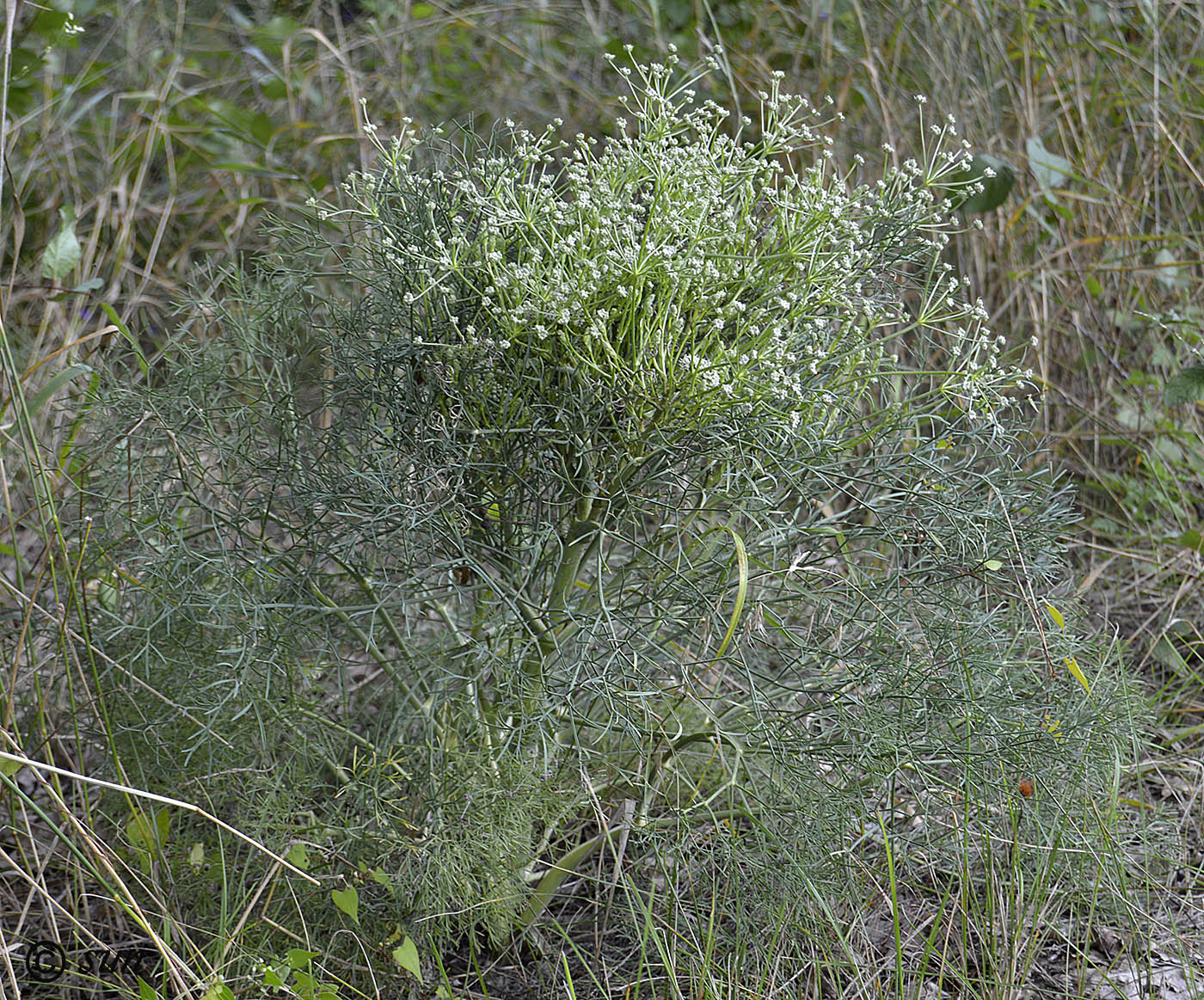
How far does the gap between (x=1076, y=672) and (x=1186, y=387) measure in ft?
2.70

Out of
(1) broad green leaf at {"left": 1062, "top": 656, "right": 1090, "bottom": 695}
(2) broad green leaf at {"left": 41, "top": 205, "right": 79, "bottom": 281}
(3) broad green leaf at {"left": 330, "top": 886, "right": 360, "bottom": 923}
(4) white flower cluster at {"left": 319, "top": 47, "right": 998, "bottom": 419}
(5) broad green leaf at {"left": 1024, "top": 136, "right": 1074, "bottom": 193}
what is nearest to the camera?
(4) white flower cluster at {"left": 319, "top": 47, "right": 998, "bottom": 419}

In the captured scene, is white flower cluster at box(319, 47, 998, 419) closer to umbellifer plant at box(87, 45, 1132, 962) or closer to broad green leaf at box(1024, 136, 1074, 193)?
umbellifer plant at box(87, 45, 1132, 962)

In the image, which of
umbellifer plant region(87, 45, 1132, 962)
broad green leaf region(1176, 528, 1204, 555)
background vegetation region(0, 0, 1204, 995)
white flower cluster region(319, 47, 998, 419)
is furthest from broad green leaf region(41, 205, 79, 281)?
broad green leaf region(1176, 528, 1204, 555)

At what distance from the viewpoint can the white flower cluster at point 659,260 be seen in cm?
113

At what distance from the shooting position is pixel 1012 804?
1316 mm

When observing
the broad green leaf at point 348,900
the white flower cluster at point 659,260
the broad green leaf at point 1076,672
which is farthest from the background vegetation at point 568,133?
the white flower cluster at point 659,260

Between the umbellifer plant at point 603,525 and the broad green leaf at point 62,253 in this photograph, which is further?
the broad green leaf at point 62,253

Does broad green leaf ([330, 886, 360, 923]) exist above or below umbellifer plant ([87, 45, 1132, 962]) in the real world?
below

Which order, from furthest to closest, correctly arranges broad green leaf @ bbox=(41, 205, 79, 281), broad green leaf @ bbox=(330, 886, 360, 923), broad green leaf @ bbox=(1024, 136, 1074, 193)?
1. broad green leaf @ bbox=(1024, 136, 1074, 193)
2. broad green leaf @ bbox=(41, 205, 79, 281)
3. broad green leaf @ bbox=(330, 886, 360, 923)

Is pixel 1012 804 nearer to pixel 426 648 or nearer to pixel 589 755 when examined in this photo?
pixel 589 755

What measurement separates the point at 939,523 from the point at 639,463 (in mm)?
468

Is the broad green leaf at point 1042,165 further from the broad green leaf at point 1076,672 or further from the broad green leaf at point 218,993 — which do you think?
the broad green leaf at point 218,993

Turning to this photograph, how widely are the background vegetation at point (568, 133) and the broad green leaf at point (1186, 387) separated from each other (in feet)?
0.70

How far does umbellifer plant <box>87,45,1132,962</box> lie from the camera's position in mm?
1186
